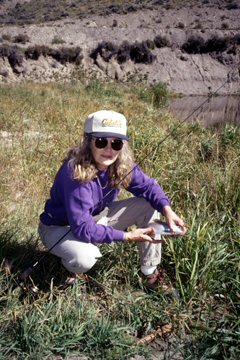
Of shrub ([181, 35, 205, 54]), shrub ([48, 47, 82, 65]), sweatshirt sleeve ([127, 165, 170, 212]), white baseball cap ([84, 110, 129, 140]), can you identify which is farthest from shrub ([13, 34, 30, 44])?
white baseball cap ([84, 110, 129, 140])

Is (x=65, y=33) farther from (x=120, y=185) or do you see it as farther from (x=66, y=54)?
(x=120, y=185)

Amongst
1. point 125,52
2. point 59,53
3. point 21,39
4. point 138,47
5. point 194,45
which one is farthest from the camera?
point 194,45

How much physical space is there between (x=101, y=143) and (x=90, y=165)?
140 mm

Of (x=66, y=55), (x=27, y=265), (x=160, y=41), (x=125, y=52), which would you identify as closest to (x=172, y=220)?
(x=27, y=265)

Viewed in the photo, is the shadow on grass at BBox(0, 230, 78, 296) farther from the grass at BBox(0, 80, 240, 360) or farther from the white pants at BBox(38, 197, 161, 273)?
the white pants at BBox(38, 197, 161, 273)

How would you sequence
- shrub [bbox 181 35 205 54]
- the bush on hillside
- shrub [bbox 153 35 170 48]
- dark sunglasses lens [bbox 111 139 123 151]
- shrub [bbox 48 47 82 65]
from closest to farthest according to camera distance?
dark sunglasses lens [bbox 111 139 123 151] → shrub [bbox 48 47 82 65] → the bush on hillside → shrub [bbox 153 35 170 48] → shrub [bbox 181 35 205 54]

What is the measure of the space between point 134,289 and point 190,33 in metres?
44.0

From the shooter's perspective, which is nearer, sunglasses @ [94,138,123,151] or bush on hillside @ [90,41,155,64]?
sunglasses @ [94,138,123,151]

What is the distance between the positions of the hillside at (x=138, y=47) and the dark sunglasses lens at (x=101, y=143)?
26.1 meters

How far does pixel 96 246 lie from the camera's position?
2809mm

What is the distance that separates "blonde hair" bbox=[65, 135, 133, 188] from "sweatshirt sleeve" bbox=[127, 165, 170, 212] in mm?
82

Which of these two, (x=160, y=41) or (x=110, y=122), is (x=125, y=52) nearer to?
(x=160, y=41)

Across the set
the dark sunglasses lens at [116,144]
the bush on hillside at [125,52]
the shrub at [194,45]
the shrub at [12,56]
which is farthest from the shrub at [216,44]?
the dark sunglasses lens at [116,144]

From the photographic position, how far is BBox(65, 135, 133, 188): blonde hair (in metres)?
2.58
